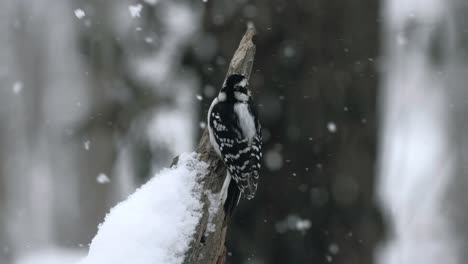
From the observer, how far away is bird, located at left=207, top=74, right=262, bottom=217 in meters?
3.23

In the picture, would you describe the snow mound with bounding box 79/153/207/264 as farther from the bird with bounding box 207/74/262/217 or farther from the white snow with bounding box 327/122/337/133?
the white snow with bounding box 327/122/337/133

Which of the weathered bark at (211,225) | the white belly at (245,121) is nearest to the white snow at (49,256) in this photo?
the white belly at (245,121)

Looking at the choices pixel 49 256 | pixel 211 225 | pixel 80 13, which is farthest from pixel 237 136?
pixel 49 256

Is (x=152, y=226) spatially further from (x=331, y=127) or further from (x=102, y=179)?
(x=102, y=179)

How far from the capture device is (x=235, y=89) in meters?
3.73

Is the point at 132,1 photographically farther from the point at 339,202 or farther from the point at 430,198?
the point at 430,198

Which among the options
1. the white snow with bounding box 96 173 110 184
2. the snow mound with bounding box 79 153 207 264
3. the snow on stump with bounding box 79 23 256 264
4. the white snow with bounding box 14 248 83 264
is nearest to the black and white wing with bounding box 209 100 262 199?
the snow on stump with bounding box 79 23 256 264

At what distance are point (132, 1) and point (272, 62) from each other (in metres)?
2.39

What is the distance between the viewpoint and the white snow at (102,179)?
8070mm

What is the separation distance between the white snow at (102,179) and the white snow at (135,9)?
2.33 metres

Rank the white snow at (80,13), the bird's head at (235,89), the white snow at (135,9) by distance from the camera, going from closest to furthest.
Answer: the bird's head at (235,89) < the white snow at (135,9) < the white snow at (80,13)

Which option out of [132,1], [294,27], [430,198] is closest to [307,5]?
[294,27]

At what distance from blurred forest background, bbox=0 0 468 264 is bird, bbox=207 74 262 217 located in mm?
833

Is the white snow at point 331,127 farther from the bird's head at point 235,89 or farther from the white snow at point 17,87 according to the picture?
the white snow at point 17,87
